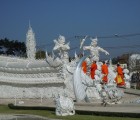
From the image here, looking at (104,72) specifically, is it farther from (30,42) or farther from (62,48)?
(30,42)

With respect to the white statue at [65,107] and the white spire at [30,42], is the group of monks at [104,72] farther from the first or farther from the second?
the white spire at [30,42]

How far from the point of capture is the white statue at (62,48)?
21.8 meters

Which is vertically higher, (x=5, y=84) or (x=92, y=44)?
(x=92, y=44)

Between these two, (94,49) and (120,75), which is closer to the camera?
(120,75)

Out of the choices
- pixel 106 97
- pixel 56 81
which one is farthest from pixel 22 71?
pixel 106 97

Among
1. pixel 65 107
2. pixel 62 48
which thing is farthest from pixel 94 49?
pixel 65 107

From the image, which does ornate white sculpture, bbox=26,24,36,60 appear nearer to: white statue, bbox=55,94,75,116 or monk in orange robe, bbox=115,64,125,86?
monk in orange robe, bbox=115,64,125,86

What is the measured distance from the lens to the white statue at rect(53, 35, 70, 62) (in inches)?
856

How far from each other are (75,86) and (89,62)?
28.6 feet

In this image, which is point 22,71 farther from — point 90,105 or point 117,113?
point 117,113

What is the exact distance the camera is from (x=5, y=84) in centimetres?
2480

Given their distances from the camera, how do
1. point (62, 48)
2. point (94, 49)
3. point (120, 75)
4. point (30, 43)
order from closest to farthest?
point (62, 48), point (120, 75), point (94, 49), point (30, 43)

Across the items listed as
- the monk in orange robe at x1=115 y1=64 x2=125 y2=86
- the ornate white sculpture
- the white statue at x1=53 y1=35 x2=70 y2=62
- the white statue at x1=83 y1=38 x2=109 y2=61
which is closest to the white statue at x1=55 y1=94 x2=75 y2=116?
the white statue at x1=53 y1=35 x2=70 y2=62

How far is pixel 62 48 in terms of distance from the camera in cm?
2178
